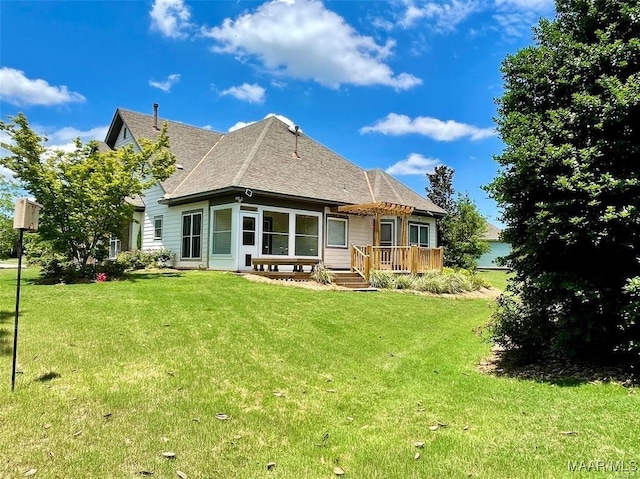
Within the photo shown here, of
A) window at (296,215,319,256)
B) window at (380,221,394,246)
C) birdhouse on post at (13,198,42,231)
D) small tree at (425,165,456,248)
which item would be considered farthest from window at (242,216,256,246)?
small tree at (425,165,456,248)

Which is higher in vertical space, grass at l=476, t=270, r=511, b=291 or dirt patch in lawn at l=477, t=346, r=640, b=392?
grass at l=476, t=270, r=511, b=291

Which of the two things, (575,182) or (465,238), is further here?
(465,238)

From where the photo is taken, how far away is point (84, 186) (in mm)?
12750

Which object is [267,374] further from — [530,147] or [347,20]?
[347,20]

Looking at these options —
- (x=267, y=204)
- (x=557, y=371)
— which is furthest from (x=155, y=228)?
(x=557, y=371)

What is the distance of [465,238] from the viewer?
1030 inches

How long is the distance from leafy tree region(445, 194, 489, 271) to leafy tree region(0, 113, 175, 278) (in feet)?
58.9

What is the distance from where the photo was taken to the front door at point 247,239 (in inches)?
615

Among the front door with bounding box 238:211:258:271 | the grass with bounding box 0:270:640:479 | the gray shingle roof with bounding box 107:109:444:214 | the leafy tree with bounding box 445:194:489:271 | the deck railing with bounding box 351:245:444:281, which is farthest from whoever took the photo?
the leafy tree with bounding box 445:194:489:271

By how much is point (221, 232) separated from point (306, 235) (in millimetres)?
3488

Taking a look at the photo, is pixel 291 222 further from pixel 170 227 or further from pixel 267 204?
pixel 170 227

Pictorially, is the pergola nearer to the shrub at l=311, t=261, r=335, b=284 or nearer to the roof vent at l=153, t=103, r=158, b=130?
the shrub at l=311, t=261, r=335, b=284

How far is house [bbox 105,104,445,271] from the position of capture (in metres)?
15.9

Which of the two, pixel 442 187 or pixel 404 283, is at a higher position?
pixel 442 187
